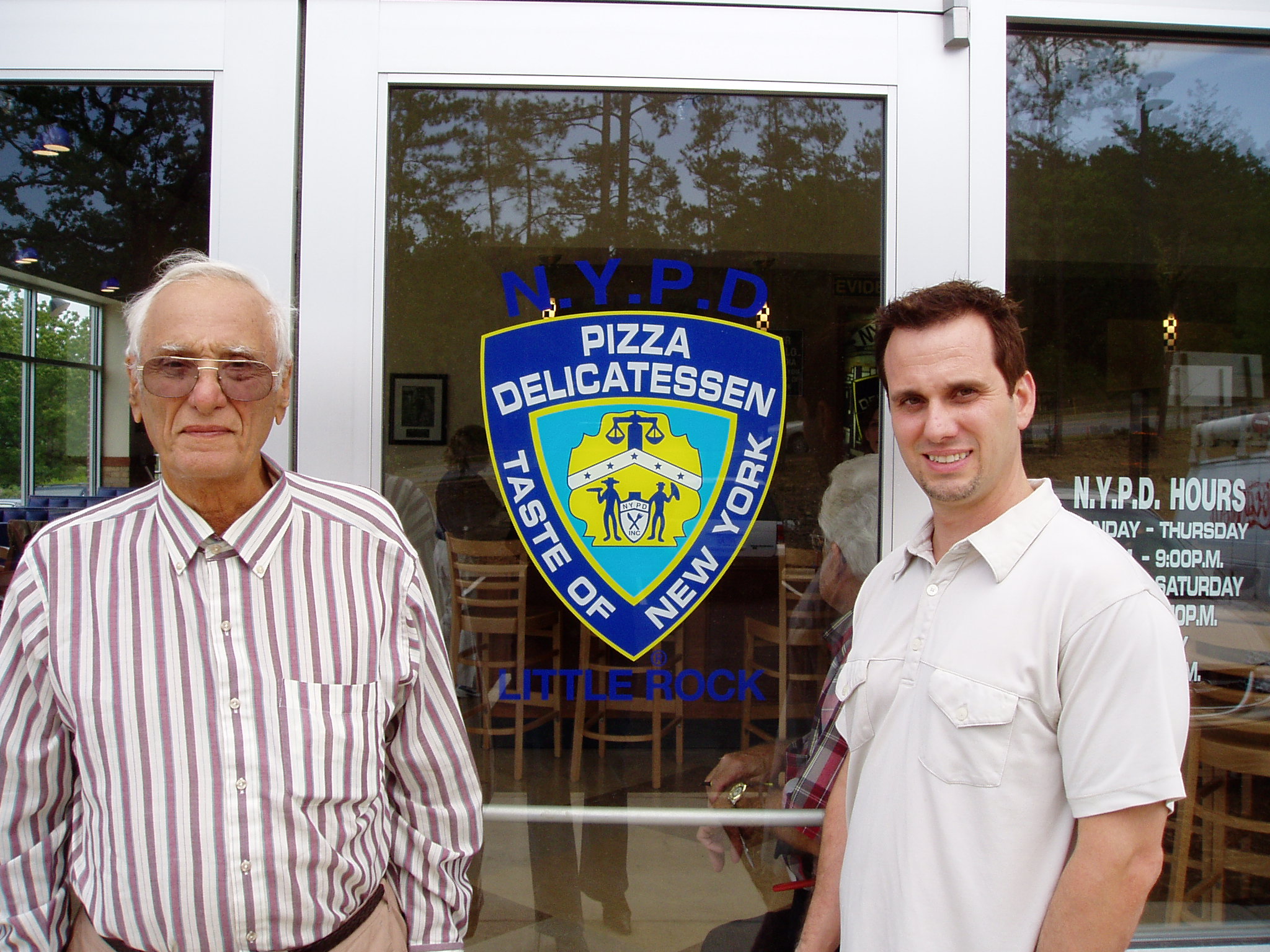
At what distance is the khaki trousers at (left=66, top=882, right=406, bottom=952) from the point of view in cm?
140

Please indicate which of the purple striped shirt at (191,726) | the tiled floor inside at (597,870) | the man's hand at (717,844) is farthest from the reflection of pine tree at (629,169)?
the man's hand at (717,844)

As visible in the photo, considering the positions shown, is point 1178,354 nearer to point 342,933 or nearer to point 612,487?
point 612,487

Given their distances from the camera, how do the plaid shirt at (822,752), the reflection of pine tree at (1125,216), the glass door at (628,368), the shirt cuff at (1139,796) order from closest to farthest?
the shirt cuff at (1139,796) → the plaid shirt at (822,752) → the glass door at (628,368) → the reflection of pine tree at (1125,216)

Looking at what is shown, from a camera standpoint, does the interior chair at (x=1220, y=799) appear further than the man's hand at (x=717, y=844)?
Yes

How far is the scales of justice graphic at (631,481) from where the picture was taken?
222 cm

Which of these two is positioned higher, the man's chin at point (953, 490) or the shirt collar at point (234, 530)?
the man's chin at point (953, 490)

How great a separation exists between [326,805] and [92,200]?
6.09ft

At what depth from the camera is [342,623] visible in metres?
1.45

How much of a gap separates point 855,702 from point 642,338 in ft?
3.70

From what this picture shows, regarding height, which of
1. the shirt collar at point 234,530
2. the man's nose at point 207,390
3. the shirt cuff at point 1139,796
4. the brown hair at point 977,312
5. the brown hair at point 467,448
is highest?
the brown hair at point 977,312

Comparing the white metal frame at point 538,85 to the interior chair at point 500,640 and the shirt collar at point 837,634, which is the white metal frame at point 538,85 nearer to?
the shirt collar at point 837,634

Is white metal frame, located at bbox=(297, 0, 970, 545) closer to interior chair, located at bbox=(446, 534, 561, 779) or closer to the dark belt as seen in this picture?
interior chair, located at bbox=(446, 534, 561, 779)

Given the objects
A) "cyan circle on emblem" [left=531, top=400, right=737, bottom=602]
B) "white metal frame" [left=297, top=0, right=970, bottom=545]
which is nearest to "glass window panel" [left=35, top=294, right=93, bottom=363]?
"white metal frame" [left=297, top=0, right=970, bottom=545]

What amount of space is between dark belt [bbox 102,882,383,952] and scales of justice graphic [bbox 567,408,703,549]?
99cm
